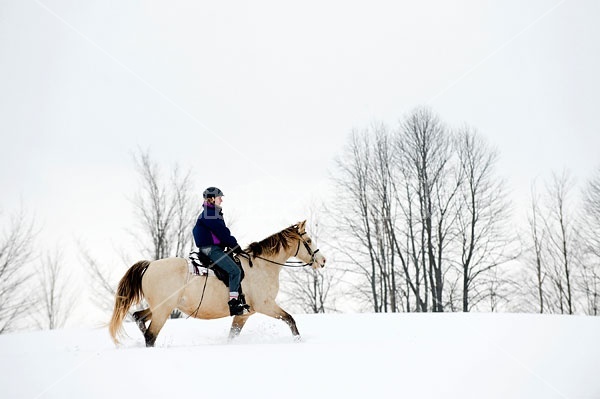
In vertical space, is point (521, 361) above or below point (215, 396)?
above

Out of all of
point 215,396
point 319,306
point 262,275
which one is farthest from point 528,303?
point 215,396

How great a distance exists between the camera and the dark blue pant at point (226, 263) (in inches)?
295

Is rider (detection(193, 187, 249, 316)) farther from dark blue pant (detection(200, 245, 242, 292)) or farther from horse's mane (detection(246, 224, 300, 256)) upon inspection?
horse's mane (detection(246, 224, 300, 256))

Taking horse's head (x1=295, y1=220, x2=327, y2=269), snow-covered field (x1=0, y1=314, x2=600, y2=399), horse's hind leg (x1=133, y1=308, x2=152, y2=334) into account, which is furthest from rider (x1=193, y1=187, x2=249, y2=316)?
snow-covered field (x1=0, y1=314, x2=600, y2=399)

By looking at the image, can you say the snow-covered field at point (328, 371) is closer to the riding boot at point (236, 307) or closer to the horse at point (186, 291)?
the horse at point (186, 291)

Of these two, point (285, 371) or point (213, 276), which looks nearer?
point (285, 371)

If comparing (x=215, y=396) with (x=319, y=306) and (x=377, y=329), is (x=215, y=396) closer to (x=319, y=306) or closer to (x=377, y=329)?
(x=377, y=329)

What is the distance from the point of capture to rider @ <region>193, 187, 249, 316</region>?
7.51 metres

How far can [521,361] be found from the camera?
189 inches

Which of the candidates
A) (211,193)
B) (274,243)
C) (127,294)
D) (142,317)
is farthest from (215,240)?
(142,317)

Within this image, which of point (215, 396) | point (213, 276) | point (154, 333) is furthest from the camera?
point (213, 276)

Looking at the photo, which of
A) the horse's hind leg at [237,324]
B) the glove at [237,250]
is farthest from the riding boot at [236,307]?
the glove at [237,250]

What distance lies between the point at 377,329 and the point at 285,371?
5.58 metres

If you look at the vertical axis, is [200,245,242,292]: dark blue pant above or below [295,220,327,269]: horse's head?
below
